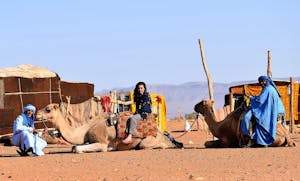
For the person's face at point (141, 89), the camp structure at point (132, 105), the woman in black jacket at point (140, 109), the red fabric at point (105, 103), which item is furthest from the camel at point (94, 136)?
the camp structure at point (132, 105)

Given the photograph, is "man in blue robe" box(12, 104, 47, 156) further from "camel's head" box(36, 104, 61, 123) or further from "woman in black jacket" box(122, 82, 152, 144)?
"woman in black jacket" box(122, 82, 152, 144)

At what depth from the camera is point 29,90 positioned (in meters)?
24.2

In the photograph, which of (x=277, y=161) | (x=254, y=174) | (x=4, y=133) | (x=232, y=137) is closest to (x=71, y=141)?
(x=232, y=137)

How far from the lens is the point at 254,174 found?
34.2 ft

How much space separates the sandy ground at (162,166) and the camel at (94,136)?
23.4 inches

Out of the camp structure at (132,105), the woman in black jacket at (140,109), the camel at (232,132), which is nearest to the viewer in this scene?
the woman in black jacket at (140,109)

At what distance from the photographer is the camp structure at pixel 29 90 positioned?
23.7 metres

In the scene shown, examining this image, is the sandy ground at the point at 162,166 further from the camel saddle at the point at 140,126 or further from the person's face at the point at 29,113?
the person's face at the point at 29,113

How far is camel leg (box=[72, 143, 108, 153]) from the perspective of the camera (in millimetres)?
15588

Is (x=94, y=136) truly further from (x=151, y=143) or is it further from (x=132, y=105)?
(x=132, y=105)

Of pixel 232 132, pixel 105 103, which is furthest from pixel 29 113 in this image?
pixel 105 103

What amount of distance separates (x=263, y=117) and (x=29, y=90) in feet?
32.2

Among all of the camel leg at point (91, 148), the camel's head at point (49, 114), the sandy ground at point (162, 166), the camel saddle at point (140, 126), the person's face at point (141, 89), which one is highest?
the person's face at point (141, 89)

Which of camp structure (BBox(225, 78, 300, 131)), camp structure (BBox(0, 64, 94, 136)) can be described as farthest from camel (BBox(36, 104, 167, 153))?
camp structure (BBox(225, 78, 300, 131))
